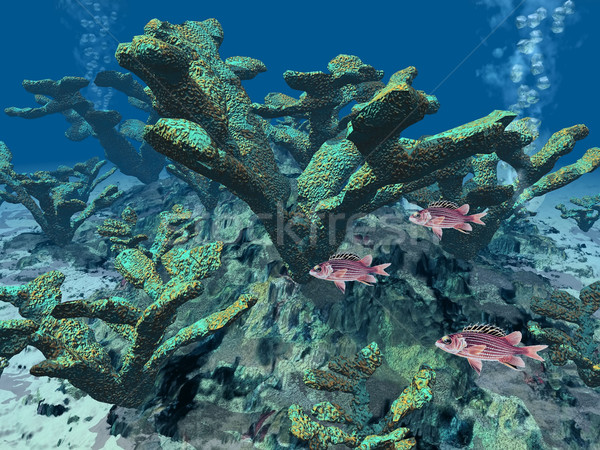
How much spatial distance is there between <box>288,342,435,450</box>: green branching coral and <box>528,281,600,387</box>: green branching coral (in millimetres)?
1726

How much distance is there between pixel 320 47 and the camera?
7069 centimetres

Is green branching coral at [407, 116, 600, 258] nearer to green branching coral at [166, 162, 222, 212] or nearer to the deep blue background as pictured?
green branching coral at [166, 162, 222, 212]

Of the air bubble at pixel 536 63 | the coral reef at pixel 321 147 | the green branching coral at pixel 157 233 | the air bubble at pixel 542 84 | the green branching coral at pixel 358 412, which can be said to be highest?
the air bubble at pixel 542 84

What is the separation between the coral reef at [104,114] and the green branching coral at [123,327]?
7462 millimetres

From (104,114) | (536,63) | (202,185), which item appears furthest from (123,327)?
(536,63)

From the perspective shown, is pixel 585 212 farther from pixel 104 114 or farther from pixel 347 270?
pixel 104 114

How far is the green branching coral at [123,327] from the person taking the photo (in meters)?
2.67

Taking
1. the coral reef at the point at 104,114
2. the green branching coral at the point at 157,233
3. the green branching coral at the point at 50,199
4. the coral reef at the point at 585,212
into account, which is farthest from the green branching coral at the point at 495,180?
the coral reef at the point at 104,114

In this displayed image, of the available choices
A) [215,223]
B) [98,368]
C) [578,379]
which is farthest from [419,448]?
[215,223]

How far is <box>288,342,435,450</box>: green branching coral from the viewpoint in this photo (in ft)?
7.26

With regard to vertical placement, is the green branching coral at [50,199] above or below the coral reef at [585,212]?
below

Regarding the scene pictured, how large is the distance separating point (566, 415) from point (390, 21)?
76761 millimetres

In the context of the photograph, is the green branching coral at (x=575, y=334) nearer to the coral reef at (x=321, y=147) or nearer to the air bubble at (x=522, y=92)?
the coral reef at (x=321, y=147)

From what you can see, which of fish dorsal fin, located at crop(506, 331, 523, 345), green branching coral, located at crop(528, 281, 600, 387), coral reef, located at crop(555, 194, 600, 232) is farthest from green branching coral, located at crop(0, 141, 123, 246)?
coral reef, located at crop(555, 194, 600, 232)
